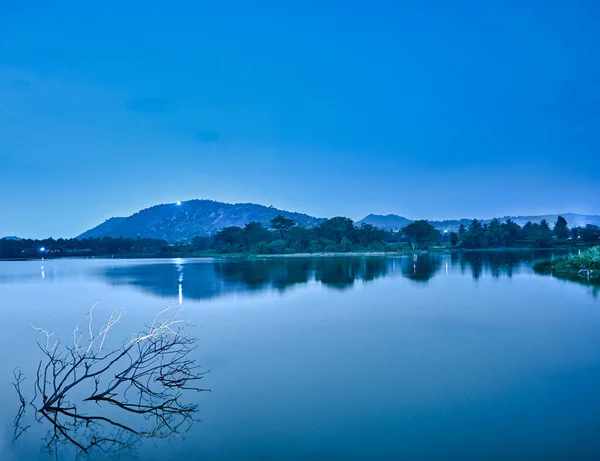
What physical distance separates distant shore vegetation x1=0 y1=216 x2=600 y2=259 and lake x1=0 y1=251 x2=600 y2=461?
5853 centimetres

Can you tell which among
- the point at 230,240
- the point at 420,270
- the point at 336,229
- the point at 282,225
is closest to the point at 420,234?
the point at 336,229

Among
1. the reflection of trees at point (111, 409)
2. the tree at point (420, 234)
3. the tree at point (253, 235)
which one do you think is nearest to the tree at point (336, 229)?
the tree at point (253, 235)

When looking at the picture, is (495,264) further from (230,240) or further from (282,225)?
(230,240)

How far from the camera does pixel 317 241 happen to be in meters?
77.1

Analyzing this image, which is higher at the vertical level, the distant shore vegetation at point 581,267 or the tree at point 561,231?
the tree at point 561,231

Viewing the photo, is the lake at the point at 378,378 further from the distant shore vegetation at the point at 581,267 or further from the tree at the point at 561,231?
the tree at the point at 561,231

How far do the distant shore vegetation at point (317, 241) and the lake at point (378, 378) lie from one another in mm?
58527

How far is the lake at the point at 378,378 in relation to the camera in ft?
→ 18.0

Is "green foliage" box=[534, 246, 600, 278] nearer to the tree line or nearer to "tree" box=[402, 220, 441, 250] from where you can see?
"tree" box=[402, 220, 441, 250]

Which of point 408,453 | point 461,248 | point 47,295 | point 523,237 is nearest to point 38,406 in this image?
point 408,453

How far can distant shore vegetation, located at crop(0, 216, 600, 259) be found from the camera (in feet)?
252

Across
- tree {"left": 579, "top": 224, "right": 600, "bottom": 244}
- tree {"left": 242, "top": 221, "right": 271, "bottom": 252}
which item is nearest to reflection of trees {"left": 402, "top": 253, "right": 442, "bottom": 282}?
tree {"left": 242, "top": 221, "right": 271, "bottom": 252}

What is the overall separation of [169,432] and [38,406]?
2290 millimetres

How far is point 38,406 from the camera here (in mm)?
6855
